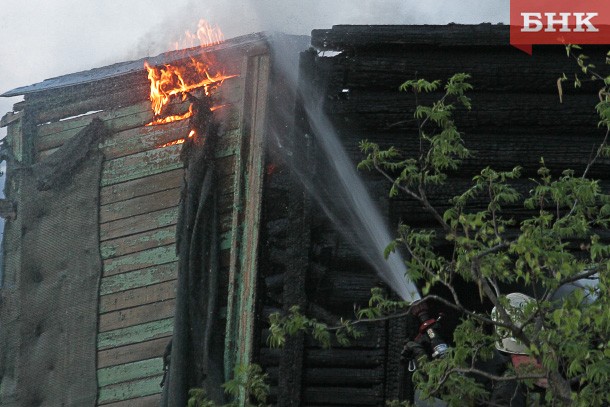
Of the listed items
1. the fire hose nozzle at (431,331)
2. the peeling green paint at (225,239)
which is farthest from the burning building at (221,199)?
the fire hose nozzle at (431,331)

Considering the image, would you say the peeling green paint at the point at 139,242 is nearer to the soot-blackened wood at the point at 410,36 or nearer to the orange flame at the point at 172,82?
the orange flame at the point at 172,82

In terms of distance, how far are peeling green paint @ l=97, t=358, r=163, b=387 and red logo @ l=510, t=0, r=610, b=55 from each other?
12.3 ft

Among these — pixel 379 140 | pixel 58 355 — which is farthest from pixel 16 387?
pixel 379 140

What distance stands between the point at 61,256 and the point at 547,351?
6095 millimetres

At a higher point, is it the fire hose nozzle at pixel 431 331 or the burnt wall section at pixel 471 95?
the burnt wall section at pixel 471 95

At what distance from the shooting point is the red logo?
27.0 feet

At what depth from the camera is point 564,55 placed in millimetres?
8305

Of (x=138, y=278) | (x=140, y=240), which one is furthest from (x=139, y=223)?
(x=138, y=278)

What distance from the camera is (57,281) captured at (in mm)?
10062

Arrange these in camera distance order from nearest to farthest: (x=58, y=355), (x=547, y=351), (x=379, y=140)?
(x=547, y=351) < (x=379, y=140) < (x=58, y=355)

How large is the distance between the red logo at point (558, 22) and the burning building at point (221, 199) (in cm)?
11

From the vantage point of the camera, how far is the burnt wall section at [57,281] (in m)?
9.86

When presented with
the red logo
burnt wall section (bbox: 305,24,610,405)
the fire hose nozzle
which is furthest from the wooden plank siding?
the fire hose nozzle

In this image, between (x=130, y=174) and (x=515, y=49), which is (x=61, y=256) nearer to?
(x=130, y=174)
